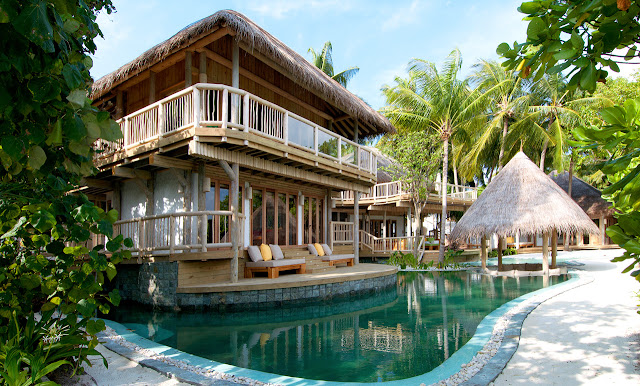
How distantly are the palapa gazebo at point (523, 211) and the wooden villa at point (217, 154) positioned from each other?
14.8 feet

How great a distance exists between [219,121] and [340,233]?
8809 millimetres

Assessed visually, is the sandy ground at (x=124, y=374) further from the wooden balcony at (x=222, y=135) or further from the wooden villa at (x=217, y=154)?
the wooden balcony at (x=222, y=135)

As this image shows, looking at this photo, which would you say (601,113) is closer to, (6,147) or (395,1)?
(6,147)

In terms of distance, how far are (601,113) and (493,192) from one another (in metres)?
15.6

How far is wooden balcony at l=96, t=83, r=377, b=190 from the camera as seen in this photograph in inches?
341

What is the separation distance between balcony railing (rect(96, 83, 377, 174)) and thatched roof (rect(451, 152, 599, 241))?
6579 millimetres

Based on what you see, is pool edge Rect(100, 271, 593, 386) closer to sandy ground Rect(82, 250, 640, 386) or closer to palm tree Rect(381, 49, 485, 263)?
sandy ground Rect(82, 250, 640, 386)

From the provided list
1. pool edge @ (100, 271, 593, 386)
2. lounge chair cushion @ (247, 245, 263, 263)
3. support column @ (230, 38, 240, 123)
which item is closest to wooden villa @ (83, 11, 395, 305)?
support column @ (230, 38, 240, 123)

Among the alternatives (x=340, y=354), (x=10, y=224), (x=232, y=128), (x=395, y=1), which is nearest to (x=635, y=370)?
(x=340, y=354)

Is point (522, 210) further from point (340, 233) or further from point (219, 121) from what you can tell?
point (219, 121)

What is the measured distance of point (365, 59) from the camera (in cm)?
2598

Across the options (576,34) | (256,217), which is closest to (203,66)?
(256,217)

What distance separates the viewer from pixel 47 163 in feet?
8.12

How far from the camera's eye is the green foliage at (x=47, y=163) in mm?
1758
